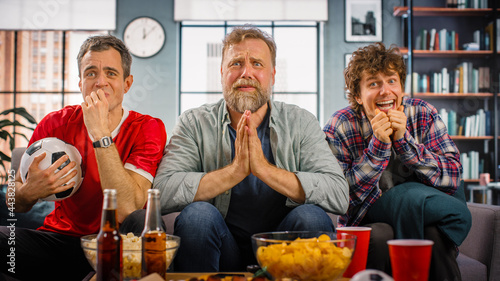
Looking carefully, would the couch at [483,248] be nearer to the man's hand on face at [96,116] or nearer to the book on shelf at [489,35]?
the man's hand on face at [96,116]

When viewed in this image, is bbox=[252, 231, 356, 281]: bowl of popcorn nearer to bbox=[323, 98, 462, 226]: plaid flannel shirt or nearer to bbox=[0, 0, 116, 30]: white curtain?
bbox=[323, 98, 462, 226]: plaid flannel shirt

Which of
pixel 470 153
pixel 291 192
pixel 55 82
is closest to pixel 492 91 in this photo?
pixel 470 153

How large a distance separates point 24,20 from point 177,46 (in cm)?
186

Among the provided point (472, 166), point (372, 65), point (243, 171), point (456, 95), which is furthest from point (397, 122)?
point (472, 166)

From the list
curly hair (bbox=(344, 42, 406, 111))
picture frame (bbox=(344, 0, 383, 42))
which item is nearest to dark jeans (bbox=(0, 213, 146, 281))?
curly hair (bbox=(344, 42, 406, 111))

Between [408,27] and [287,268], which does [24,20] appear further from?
[287,268]

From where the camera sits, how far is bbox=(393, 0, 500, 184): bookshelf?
491cm

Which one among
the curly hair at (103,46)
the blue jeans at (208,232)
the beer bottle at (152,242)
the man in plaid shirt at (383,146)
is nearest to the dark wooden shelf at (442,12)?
the man in plaid shirt at (383,146)

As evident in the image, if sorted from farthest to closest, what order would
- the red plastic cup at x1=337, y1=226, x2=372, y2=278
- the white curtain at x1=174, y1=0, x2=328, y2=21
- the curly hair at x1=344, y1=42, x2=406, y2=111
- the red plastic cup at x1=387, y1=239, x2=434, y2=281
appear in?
the white curtain at x1=174, y1=0, x2=328, y2=21
the curly hair at x1=344, y1=42, x2=406, y2=111
the red plastic cup at x1=337, y1=226, x2=372, y2=278
the red plastic cup at x1=387, y1=239, x2=434, y2=281

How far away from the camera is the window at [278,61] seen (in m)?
5.56

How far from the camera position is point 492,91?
4871 millimetres

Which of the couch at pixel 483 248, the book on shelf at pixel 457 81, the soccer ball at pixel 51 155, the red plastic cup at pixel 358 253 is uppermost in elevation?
the book on shelf at pixel 457 81

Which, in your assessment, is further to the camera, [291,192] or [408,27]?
[408,27]

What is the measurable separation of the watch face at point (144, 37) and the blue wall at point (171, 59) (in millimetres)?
61
